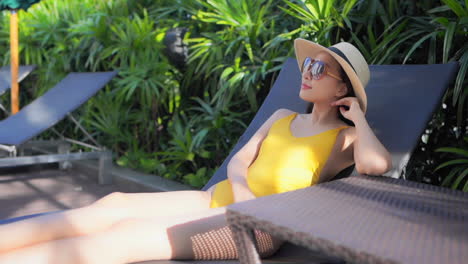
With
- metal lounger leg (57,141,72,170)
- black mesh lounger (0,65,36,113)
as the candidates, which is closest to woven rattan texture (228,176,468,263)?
metal lounger leg (57,141,72,170)

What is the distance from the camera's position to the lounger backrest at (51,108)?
3844 millimetres

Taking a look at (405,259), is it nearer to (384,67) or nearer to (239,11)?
(384,67)

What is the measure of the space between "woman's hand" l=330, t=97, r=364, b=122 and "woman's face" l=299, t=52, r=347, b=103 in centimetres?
4

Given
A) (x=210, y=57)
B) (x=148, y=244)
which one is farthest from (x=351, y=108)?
(x=210, y=57)

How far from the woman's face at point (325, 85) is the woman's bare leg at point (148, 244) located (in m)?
0.61

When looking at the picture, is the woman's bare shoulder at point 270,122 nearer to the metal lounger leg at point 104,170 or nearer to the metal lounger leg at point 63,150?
the metal lounger leg at point 104,170

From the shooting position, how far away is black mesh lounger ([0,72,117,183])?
3.82 metres

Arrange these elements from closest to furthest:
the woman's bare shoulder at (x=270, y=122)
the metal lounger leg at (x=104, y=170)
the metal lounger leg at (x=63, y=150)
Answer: the woman's bare shoulder at (x=270, y=122)
the metal lounger leg at (x=104, y=170)
the metal lounger leg at (x=63, y=150)

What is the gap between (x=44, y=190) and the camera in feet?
13.8

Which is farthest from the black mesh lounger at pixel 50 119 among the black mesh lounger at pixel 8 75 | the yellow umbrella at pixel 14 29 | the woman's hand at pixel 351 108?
the woman's hand at pixel 351 108

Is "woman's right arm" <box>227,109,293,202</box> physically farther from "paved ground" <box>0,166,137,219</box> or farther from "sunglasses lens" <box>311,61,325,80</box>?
"paved ground" <box>0,166,137,219</box>

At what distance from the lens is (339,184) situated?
1.43 metres

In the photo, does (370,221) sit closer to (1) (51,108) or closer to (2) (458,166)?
(2) (458,166)

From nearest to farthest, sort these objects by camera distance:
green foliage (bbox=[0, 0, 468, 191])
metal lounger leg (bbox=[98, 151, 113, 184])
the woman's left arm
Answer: the woman's left arm → green foliage (bbox=[0, 0, 468, 191]) → metal lounger leg (bbox=[98, 151, 113, 184])
